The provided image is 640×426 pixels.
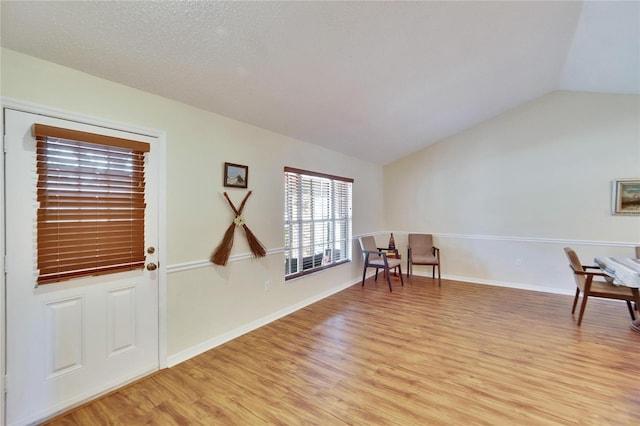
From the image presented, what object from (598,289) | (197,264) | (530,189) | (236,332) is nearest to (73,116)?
(197,264)

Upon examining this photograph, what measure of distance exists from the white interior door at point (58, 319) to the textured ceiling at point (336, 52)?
60cm

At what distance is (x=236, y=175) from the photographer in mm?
2857

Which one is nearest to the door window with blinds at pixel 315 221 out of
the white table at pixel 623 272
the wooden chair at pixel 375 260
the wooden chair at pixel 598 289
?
the wooden chair at pixel 375 260

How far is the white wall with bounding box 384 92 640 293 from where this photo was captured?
3.99 meters

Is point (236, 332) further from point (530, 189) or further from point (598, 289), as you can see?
point (530, 189)

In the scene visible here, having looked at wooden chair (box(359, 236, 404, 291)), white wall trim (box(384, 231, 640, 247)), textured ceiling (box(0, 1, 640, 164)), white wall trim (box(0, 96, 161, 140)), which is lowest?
wooden chair (box(359, 236, 404, 291))

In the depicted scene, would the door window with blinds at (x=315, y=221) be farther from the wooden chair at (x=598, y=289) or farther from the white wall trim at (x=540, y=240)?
the wooden chair at (x=598, y=289)

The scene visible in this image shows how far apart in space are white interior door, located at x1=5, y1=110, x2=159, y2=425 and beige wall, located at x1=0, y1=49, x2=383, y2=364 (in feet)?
0.57

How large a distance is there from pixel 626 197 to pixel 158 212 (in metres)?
5.90

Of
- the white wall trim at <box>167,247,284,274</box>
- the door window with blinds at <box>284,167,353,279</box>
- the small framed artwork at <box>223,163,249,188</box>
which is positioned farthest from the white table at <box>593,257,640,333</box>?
the small framed artwork at <box>223,163,249,188</box>

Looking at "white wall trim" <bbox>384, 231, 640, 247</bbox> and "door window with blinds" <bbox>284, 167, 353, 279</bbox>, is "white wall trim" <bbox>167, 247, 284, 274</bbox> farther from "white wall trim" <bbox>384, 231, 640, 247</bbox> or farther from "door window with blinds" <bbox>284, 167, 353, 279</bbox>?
"white wall trim" <bbox>384, 231, 640, 247</bbox>

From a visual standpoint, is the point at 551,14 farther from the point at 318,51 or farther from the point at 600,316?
the point at 600,316

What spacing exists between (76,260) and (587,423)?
11.3ft

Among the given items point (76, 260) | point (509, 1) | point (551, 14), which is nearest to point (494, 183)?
point (551, 14)
